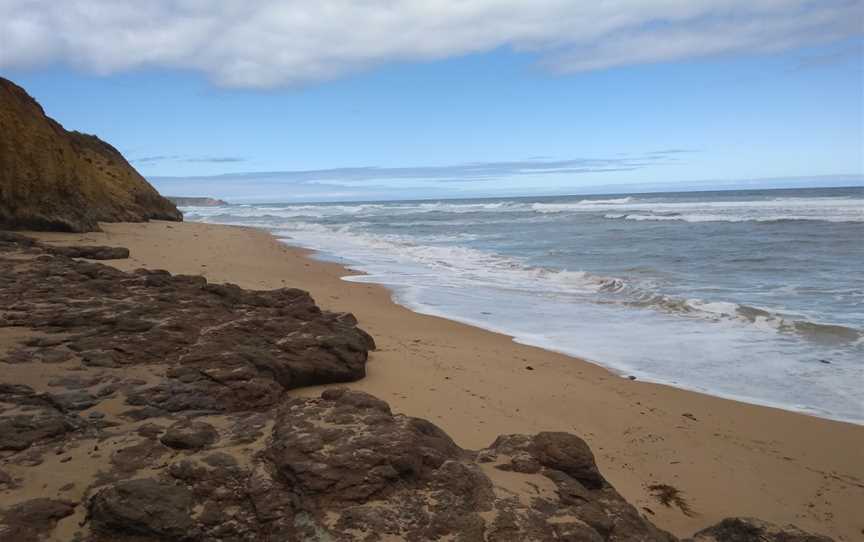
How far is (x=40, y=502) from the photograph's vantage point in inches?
89.7

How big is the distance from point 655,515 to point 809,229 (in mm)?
24641

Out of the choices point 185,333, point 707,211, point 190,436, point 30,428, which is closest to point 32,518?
point 190,436

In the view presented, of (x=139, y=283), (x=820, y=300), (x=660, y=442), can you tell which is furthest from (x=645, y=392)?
(x=820, y=300)

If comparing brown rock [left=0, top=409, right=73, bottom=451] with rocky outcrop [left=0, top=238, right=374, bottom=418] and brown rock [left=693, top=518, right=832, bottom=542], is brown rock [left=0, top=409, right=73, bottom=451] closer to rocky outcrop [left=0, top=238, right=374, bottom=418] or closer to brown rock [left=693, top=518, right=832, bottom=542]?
rocky outcrop [left=0, top=238, right=374, bottom=418]

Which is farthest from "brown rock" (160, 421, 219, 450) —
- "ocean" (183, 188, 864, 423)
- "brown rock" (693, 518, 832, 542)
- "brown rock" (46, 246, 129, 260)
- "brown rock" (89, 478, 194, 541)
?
"brown rock" (46, 246, 129, 260)

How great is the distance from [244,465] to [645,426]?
11.1 ft

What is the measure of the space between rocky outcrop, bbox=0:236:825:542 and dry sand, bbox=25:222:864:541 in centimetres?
91

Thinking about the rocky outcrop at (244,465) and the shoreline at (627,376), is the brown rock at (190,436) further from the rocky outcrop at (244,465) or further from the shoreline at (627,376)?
the shoreline at (627,376)

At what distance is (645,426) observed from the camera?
16.0ft

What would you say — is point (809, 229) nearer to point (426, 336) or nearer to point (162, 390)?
point (426, 336)

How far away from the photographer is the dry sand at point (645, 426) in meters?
3.79

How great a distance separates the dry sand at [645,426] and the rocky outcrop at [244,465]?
0.91 m

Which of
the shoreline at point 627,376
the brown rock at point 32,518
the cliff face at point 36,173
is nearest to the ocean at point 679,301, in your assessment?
the shoreline at point 627,376

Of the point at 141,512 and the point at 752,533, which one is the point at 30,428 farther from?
the point at 752,533
